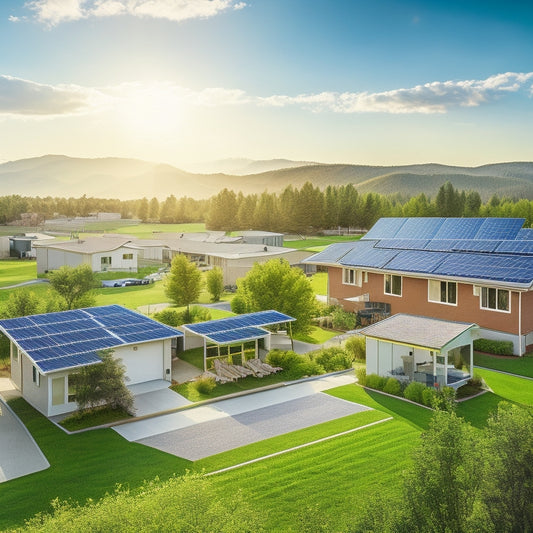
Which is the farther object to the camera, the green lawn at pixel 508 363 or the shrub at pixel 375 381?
the green lawn at pixel 508 363

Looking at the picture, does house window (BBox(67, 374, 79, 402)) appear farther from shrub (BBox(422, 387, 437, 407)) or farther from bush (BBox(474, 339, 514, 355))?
bush (BBox(474, 339, 514, 355))

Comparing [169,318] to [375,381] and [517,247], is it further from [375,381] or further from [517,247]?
[517,247]

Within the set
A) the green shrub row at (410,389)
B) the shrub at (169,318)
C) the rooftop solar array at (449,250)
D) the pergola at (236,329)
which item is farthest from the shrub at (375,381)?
the shrub at (169,318)

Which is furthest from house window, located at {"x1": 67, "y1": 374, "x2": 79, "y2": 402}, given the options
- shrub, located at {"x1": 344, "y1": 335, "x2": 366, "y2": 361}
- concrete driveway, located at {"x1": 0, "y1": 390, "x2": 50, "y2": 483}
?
shrub, located at {"x1": 344, "y1": 335, "x2": 366, "y2": 361}

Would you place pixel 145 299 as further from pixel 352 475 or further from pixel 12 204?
pixel 12 204

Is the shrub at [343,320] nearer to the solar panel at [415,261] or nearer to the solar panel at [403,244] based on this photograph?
the solar panel at [415,261]

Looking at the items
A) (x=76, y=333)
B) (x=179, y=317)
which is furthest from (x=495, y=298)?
(x=76, y=333)

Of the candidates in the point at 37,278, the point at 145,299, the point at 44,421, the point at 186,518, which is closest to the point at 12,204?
the point at 37,278

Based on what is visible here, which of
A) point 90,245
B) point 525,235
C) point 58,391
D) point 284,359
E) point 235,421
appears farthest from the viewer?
point 90,245
